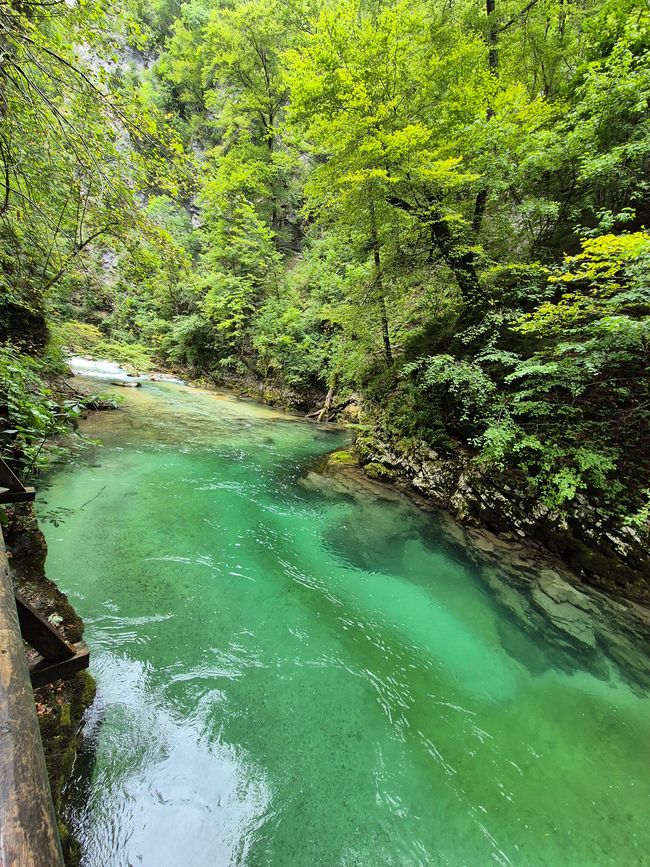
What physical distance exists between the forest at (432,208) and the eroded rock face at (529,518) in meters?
0.24

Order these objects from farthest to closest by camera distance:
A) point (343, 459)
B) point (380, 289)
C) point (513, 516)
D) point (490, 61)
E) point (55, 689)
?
point (343, 459)
point (490, 61)
point (380, 289)
point (513, 516)
point (55, 689)

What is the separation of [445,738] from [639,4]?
470 inches

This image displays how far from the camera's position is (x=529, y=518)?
5.54 meters

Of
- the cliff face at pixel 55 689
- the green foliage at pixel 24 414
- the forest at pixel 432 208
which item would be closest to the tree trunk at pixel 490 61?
the forest at pixel 432 208

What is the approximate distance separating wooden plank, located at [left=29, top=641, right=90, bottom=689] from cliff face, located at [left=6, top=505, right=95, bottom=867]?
0.28 m

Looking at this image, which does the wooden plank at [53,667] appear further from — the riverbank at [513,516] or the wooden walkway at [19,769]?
the riverbank at [513,516]

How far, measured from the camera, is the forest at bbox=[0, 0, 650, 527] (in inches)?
135

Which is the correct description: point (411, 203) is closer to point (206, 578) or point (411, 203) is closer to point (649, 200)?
point (649, 200)

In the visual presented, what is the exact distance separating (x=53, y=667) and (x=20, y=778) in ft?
6.19

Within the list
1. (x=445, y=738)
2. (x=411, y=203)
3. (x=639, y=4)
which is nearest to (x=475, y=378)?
(x=411, y=203)

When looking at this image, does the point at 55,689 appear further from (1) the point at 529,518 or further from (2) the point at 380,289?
(2) the point at 380,289

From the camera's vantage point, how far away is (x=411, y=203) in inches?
275

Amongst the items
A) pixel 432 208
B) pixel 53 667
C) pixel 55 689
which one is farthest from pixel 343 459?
pixel 53 667

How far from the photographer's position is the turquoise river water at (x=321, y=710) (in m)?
2.27
